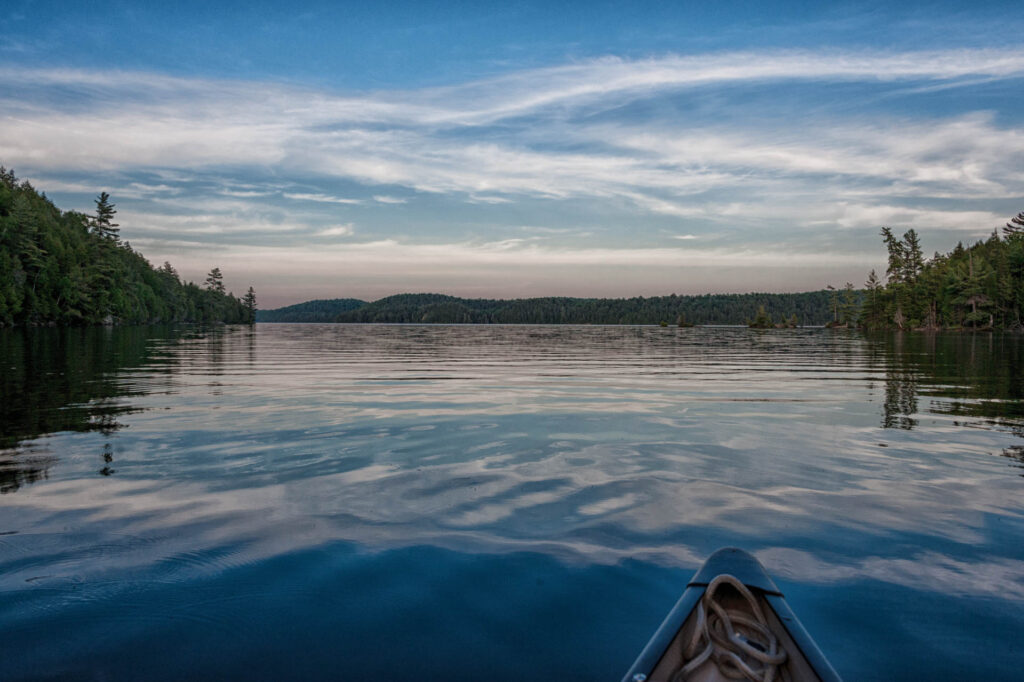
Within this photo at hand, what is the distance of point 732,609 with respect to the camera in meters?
4.43

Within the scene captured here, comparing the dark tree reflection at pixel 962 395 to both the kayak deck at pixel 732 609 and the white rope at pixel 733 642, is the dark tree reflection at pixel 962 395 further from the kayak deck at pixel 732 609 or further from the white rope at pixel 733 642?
the white rope at pixel 733 642

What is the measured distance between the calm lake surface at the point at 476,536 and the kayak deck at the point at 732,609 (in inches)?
24.6

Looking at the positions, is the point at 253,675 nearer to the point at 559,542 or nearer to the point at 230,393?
the point at 559,542

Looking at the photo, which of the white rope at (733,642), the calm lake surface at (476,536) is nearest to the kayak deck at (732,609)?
the white rope at (733,642)

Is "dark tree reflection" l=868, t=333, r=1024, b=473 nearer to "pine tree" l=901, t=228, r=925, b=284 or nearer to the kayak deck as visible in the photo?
the kayak deck

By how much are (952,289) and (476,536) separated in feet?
454

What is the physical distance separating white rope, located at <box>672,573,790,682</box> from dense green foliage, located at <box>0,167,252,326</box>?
109052 millimetres

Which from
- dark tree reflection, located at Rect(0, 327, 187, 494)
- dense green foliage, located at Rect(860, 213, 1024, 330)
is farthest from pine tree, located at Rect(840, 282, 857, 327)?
dark tree reflection, located at Rect(0, 327, 187, 494)

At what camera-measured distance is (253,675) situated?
13.8 feet

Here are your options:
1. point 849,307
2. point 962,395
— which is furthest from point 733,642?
point 849,307

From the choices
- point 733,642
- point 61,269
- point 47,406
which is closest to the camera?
point 733,642

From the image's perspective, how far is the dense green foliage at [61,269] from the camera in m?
94.3

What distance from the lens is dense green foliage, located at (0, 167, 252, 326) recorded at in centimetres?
9431

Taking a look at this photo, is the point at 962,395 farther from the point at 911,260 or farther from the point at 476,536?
the point at 911,260
